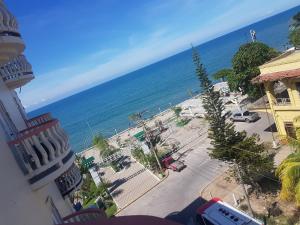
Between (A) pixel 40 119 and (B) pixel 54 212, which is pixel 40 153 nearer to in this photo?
(B) pixel 54 212

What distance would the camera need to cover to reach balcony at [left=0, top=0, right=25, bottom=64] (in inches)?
312

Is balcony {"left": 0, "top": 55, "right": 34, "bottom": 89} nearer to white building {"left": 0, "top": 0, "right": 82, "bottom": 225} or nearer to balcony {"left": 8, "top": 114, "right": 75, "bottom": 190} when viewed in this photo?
white building {"left": 0, "top": 0, "right": 82, "bottom": 225}

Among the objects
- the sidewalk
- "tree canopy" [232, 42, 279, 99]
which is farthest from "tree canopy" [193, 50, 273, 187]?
"tree canopy" [232, 42, 279, 99]

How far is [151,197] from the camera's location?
2548 centimetres

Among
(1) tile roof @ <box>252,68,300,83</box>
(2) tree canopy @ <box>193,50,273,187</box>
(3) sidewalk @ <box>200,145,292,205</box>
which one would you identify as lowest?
(3) sidewalk @ <box>200,145,292,205</box>

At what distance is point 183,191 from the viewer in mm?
24359

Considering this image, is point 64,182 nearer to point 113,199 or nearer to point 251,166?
point 251,166

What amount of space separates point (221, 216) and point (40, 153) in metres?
11.7

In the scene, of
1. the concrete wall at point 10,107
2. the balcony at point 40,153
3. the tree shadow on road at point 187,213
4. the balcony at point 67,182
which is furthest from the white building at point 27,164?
the tree shadow on road at point 187,213

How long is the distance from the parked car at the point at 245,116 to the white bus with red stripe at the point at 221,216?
1700cm

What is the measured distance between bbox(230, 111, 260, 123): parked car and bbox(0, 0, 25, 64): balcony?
28.3 meters

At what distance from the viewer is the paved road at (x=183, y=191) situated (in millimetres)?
21859

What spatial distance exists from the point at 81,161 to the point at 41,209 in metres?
27.1

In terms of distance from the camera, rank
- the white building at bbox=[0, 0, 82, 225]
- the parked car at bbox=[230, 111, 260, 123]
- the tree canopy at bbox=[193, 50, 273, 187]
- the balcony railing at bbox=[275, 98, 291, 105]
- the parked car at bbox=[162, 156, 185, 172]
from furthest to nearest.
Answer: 1. the parked car at bbox=[230, 111, 260, 123]
2. the parked car at bbox=[162, 156, 185, 172]
3. the balcony railing at bbox=[275, 98, 291, 105]
4. the tree canopy at bbox=[193, 50, 273, 187]
5. the white building at bbox=[0, 0, 82, 225]
